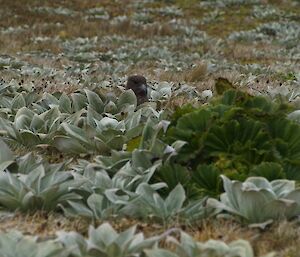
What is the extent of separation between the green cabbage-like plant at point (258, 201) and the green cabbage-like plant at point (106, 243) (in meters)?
0.72

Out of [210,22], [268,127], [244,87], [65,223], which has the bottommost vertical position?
[210,22]

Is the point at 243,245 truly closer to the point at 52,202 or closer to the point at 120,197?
the point at 120,197

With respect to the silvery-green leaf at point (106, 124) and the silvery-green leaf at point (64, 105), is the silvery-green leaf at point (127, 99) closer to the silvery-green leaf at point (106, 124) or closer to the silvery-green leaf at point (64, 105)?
the silvery-green leaf at point (64, 105)

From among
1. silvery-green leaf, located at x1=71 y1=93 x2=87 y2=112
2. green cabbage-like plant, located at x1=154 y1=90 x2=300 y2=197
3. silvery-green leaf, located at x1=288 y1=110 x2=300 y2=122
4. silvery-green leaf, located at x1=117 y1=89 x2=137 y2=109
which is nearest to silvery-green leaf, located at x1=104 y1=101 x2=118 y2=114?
silvery-green leaf, located at x1=117 y1=89 x2=137 y2=109

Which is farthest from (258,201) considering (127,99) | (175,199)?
(127,99)

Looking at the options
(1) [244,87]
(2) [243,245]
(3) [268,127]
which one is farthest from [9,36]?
(2) [243,245]

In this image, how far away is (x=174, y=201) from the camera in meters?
4.09

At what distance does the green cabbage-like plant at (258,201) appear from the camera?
3.85m

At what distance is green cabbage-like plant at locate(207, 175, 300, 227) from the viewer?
3.85 m

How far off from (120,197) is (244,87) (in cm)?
540

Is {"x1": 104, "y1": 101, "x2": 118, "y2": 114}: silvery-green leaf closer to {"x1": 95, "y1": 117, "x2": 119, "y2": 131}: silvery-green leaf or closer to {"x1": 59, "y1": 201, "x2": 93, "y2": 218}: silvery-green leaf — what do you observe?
{"x1": 95, "y1": 117, "x2": 119, "y2": 131}: silvery-green leaf

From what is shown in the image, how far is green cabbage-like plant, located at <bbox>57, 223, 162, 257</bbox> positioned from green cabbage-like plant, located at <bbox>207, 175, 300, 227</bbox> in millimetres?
717

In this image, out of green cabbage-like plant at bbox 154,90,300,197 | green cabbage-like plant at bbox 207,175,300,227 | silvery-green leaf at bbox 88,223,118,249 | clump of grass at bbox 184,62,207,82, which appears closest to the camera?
silvery-green leaf at bbox 88,223,118,249

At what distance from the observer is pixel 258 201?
153 inches
